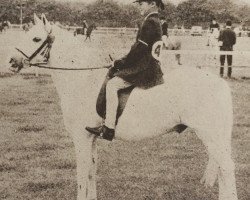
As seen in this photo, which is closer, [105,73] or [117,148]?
[105,73]

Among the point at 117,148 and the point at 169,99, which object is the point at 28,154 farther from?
the point at 169,99

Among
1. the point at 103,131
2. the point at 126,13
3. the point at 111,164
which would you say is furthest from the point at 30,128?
the point at 126,13

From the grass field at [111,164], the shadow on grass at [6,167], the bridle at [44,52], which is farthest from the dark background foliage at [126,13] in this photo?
the bridle at [44,52]

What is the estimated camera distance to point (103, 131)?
741 centimetres

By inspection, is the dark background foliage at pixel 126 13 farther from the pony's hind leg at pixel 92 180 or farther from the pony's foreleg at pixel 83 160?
the pony's foreleg at pixel 83 160

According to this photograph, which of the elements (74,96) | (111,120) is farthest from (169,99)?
(74,96)

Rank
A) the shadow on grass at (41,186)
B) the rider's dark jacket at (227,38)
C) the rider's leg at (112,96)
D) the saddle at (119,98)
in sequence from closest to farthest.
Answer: the rider's leg at (112,96) < the saddle at (119,98) < the shadow on grass at (41,186) < the rider's dark jacket at (227,38)

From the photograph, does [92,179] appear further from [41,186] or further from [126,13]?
[126,13]

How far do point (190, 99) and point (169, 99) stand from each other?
275 mm

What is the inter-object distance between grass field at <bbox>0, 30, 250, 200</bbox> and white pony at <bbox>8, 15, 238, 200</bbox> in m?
1.00

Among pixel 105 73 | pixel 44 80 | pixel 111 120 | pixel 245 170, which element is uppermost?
pixel 105 73

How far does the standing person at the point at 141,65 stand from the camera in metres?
7.17

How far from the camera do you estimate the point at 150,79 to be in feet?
23.8

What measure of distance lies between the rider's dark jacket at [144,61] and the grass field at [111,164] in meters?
2.04
